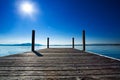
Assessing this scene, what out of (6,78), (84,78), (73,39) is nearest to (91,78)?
(84,78)

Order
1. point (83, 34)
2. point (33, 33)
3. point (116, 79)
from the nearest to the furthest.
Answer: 1. point (116, 79)
2. point (33, 33)
3. point (83, 34)

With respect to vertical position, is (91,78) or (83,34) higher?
(83,34)

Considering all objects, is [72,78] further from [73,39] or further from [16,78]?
[73,39]

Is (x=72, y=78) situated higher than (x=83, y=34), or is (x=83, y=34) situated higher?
(x=83, y=34)

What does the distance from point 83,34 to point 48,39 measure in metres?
6.51

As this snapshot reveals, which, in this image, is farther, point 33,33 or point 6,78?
point 33,33

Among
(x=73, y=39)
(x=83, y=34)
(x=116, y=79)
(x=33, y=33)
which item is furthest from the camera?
(x=73, y=39)

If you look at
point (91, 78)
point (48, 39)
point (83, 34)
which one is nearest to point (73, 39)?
point (48, 39)

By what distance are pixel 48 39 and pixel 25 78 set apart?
1219 cm

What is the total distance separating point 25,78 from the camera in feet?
6.06

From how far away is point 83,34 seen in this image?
834 cm

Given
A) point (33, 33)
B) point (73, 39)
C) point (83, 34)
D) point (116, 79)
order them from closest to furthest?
1. point (116, 79)
2. point (33, 33)
3. point (83, 34)
4. point (73, 39)

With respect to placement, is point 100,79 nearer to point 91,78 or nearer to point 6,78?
point 91,78

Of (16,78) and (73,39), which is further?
(73,39)
